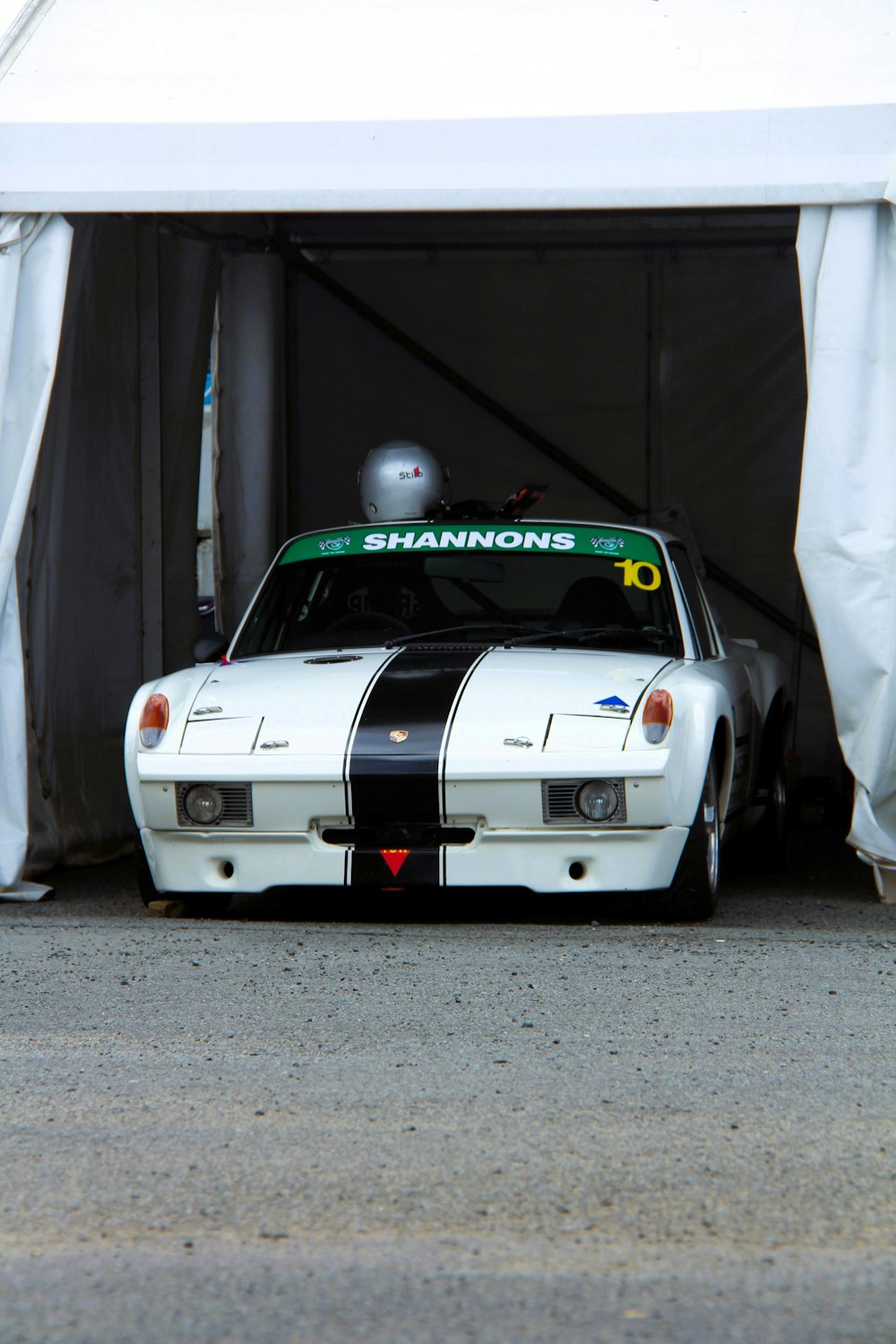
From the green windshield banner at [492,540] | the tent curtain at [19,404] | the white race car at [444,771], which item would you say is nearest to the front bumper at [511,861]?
the white race car at [444,771]

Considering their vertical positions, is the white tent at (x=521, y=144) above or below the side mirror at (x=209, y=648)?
above

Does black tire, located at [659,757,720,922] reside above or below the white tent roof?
below

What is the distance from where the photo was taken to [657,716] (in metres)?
5.39

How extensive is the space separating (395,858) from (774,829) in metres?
2.86

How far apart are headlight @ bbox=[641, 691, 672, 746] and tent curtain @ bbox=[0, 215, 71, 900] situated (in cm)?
241

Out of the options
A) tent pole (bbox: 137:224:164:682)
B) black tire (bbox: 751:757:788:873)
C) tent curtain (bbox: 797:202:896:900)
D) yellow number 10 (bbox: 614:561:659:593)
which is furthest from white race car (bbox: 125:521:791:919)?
tent pole (bbox: 137:224:164:682)

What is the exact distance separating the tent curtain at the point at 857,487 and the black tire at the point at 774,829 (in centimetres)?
138

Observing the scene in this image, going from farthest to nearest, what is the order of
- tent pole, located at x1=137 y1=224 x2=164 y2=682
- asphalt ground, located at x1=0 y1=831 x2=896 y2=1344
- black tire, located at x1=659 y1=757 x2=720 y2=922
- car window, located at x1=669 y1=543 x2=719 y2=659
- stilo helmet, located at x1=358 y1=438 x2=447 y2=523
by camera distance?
1. tent pole, located at x1=137 y1=224 x2=164 y2=682
2. stilo helmet, located at x1=358 y1=438 x2=447 y2=523
3. car window, located at x1=669 y1=543 x2=719 y2=659
4. black tire, located at x1=659 y1=757 x2=720 y2=922
5. asphalt ground, located at x1=0 y1=831 x2=896 y2=1344

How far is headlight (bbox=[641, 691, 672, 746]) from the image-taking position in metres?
5.35

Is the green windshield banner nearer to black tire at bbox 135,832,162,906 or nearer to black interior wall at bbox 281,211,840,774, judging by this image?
black tire at bbox 135,832,162,906

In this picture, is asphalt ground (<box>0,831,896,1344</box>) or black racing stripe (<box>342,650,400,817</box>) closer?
asphalt ground (<box>0,831,896,1344</box>)

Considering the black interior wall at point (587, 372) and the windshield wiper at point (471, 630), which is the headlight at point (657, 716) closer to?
the windshield wiper at point (471, 630)

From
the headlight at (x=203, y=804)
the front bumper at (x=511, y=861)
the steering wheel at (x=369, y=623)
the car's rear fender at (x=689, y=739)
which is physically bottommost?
the front bumper at (x=511, y=861)

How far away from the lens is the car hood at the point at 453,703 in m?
5.38
